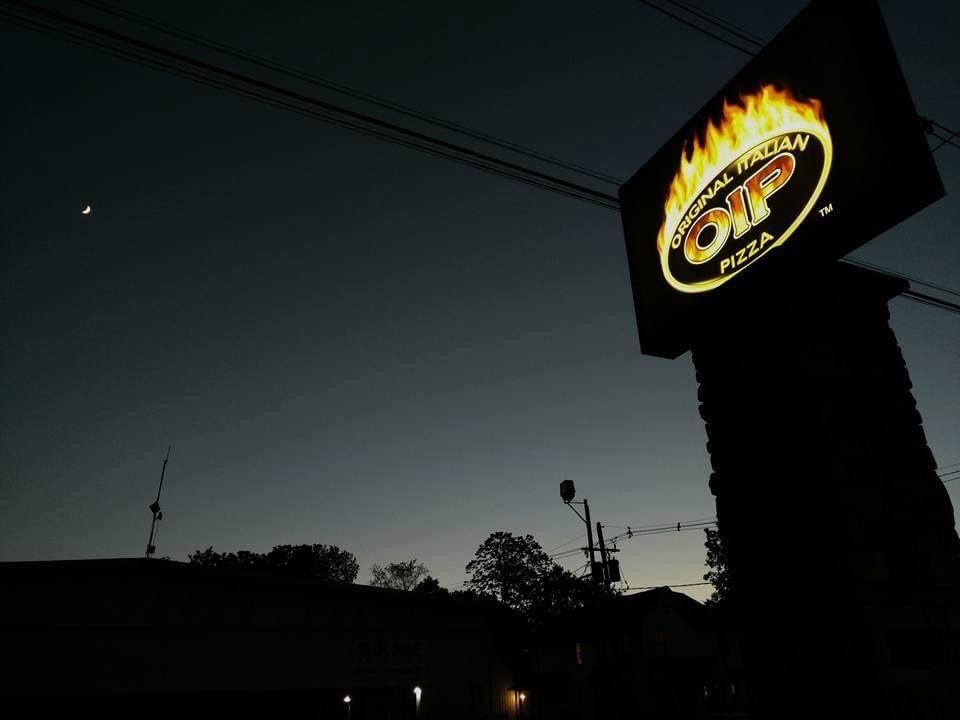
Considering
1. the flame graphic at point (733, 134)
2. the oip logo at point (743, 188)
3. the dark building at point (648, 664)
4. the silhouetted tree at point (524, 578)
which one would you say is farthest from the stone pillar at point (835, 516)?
the silhouetted tree at point (524, 578)

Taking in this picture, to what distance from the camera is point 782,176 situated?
17.8 ft

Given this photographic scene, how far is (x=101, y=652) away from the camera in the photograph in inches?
631

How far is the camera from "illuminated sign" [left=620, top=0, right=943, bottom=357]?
473cm

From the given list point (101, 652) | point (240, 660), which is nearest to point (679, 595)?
point (240, 660)

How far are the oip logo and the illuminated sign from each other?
0.01 m

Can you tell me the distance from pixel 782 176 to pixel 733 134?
2.81 ft

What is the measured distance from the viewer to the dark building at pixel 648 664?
3098 cm

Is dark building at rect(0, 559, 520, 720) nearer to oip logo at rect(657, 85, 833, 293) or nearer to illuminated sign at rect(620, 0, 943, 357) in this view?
illuminated sign at rect(620, 0, 943, 357)

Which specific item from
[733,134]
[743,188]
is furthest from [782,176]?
[733,134]

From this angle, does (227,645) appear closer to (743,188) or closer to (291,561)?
(743,188)

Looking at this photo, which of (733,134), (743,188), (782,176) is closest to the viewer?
(782,176)

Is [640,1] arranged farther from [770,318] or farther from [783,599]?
[783,599]

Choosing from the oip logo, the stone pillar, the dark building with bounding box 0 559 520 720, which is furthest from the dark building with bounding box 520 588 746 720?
the oip logo

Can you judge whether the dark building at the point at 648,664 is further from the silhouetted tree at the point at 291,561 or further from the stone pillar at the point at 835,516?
the silhouetted tree at the point at 291,561
